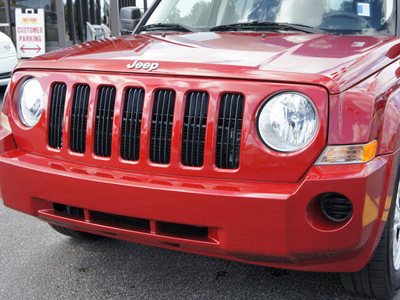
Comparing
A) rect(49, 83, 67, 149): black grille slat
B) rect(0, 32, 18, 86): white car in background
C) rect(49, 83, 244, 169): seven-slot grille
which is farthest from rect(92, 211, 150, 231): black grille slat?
rect(0, 32, 18, 86): white car in background

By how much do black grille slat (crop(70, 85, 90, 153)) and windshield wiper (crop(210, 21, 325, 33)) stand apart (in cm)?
114

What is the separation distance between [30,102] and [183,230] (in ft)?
3.54

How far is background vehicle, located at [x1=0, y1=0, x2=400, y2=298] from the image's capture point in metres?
2.03

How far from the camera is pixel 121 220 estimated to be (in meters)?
2.42

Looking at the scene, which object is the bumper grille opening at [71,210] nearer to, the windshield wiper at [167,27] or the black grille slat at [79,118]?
the black grille slat at [79,118]

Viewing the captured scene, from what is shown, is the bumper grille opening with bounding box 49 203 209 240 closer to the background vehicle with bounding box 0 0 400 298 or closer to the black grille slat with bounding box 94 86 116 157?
the background vehicle with bounding box 0 0 400 298

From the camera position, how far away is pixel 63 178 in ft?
7.73

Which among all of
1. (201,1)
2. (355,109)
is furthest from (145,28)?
(355,109)

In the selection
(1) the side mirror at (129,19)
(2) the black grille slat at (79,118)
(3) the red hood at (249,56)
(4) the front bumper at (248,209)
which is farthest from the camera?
(1) the side mirror at (129,19)

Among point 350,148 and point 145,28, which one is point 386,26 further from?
point 145,28

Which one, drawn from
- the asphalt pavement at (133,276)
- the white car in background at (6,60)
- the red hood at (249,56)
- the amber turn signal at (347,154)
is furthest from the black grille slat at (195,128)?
the white car in background at (6,60)

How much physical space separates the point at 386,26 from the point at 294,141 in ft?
4.56

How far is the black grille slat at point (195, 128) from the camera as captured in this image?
220 cm

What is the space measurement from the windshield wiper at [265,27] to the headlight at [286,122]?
3.37 ft
